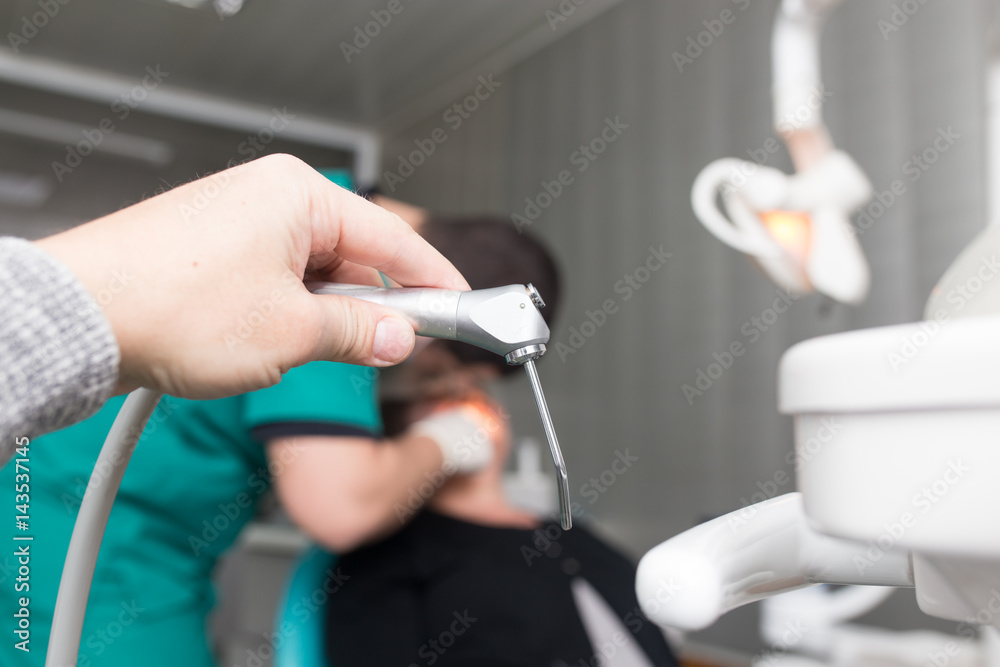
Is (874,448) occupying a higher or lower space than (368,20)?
lower

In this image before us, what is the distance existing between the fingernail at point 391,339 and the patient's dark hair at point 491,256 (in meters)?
0.58

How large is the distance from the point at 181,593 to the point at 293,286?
0.63m

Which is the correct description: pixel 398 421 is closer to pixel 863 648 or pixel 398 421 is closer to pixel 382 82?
pixel 863 648

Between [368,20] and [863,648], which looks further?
[368,20]

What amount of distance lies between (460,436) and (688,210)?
96cm

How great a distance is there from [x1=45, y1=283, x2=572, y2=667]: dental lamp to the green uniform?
383 mm

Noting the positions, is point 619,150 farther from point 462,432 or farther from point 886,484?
point 886,484

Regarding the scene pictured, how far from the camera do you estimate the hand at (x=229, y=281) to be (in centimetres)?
30

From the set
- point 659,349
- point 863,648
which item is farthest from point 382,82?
point 863,648

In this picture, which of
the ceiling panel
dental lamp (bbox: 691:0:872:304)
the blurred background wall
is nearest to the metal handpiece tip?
dental lamp (bbox: 691:0:872:304)

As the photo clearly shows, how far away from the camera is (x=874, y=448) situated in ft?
0.83

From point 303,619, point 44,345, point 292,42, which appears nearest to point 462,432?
point 303,619

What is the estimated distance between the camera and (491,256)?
1.01m

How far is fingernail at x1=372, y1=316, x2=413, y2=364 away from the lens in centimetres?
38
